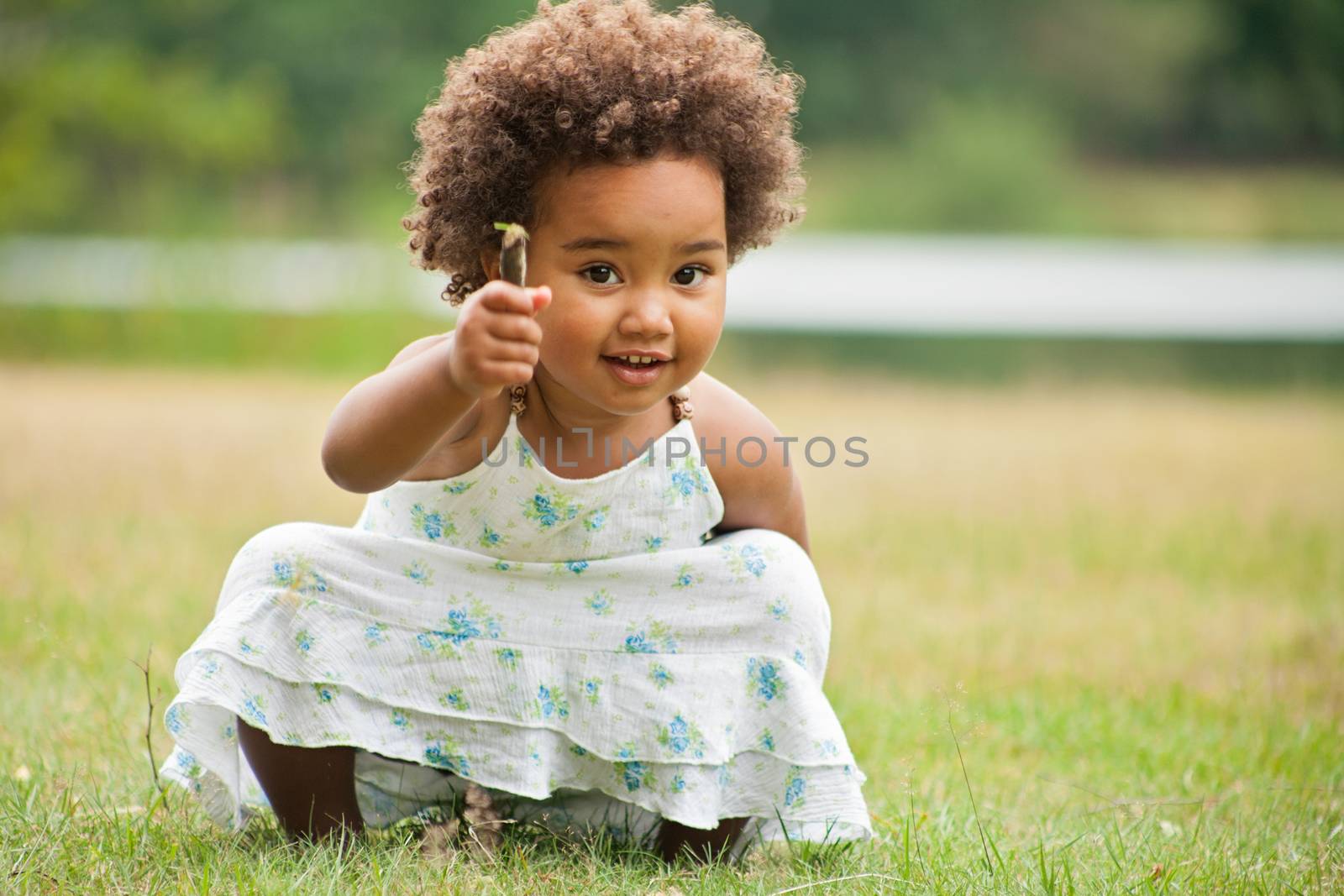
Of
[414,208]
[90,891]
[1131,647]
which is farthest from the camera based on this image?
[1131,647]

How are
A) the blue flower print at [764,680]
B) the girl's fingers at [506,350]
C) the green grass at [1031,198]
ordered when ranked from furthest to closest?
1. the green grass at [1031,198]
2. the blue flower print at [764,680]
3. the girl's fingers at [506,350]

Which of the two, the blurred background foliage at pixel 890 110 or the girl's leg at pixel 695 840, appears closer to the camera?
the girl's leg at pixel 695 840

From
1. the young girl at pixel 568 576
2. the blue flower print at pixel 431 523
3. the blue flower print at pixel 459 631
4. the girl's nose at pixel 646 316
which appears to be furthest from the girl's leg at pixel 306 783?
the girl's nose at pixel 646 316

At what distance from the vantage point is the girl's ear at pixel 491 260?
77.3 inches

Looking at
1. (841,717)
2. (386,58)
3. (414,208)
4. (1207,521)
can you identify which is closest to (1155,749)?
(841,717)

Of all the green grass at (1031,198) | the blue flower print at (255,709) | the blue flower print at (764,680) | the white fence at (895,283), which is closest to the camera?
the blue flower print at (255,709)

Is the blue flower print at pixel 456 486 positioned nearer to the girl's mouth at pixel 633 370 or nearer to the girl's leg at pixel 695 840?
the girl's mouth at pixel 633 370

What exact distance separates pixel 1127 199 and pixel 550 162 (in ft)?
54.9

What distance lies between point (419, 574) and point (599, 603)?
0.22 m

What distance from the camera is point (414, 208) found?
209 centimetres

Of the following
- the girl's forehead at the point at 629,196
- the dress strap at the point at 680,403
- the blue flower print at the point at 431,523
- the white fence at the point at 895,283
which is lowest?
the blue flower print at the point at 431,523

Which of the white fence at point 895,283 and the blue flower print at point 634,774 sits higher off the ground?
the white fence at point 895,283

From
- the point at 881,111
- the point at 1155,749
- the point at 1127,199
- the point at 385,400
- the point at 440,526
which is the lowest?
the point at 1155,749

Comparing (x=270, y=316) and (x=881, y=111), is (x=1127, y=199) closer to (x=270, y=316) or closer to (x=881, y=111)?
(x=881, y=111)
